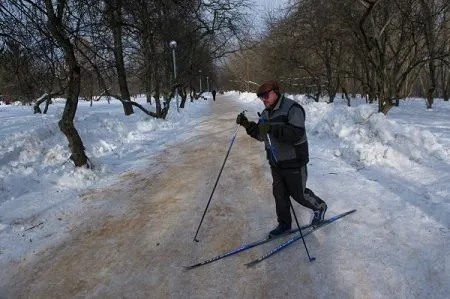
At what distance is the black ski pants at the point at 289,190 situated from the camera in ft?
15.8

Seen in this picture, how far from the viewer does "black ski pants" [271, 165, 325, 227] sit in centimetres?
482

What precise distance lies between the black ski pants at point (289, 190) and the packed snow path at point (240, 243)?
0.37 metres

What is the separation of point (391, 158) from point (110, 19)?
737cm

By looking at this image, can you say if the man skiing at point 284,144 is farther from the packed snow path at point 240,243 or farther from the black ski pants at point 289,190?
the packed snow path at point 240,243

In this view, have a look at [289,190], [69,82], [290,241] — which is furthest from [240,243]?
[69,82]

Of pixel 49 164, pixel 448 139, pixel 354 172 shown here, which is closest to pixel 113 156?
pixel 49 164

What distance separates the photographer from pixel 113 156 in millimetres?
10609

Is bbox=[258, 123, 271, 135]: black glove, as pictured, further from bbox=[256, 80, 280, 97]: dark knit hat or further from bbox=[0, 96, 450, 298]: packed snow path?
bbox=[0, 96, 450, 298]: packed snow path

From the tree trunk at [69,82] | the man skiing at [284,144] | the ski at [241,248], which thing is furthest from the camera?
the tree trunk at [69,82]

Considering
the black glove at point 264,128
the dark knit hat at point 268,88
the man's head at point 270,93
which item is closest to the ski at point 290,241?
the black glove at point 264,128

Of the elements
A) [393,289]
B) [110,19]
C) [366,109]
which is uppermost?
[110,19]

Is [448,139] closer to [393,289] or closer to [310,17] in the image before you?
[393,289]

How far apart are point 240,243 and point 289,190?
879 mm

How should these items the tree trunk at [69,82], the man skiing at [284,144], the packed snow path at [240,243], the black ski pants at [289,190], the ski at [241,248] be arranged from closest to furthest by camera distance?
the packed snow path at [240,243] → the ski at [241,248] → the man skiing at [284,144] → the black ski pants at [289,190] → the tree trunk at [69,82]
